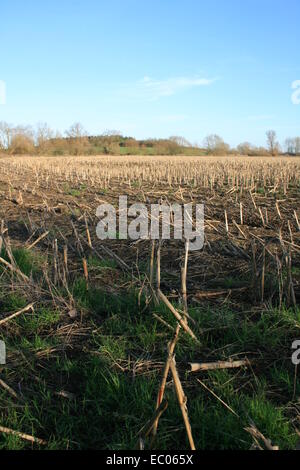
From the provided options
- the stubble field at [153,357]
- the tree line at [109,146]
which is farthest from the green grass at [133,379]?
the tree line at [109,146]

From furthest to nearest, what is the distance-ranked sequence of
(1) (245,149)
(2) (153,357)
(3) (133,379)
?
(1) (245,149) < (2) (153,357) < (3) (133,379)

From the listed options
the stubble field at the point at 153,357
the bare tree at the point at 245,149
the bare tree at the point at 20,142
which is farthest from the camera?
the bare tree at the point at 245,149

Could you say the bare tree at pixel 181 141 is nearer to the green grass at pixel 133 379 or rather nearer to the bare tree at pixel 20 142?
the bare tree at pixel 20 142

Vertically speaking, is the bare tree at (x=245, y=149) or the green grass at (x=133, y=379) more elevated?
the bare tree at (x=245, y=149)

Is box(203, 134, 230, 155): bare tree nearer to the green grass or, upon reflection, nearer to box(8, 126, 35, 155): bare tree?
box(8, 126, 35, 155): bare tree

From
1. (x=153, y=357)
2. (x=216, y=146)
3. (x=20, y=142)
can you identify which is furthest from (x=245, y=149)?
(x=153, y=357)

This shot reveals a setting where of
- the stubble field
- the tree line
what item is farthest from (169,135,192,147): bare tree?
the stubble field

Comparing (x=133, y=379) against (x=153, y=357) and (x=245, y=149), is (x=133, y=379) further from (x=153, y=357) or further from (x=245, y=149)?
(x=245, y=149)

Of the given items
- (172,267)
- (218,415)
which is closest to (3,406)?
(218,415)

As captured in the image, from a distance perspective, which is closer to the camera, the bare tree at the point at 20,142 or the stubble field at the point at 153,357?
the stubble field at the point at 153,357

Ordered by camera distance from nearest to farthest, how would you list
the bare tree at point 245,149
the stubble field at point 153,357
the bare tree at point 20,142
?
the stubble field at point 153,357, the bare tree at point 20,142, the bare tree at point 245,149

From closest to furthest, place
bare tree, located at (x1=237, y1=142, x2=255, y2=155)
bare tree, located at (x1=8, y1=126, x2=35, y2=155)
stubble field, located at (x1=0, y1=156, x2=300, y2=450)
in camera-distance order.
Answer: stubble field, located at (x1=0, y1=156, x2=300, y2=450) → bare tree, located at (x1=8, y1=126, x2=35, y2=155) → bare tree, located at (x1=237, y1=142, x2=255, y2=155)

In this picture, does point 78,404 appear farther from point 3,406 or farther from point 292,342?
point 292,342

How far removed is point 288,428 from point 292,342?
2.96 ft
